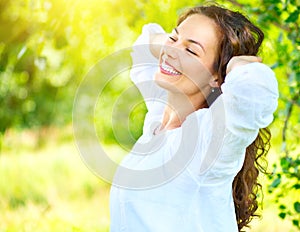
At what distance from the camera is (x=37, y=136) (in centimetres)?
711

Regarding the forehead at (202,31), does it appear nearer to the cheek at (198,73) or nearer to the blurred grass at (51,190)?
the cheek at (198,73)

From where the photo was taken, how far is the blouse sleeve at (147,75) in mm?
1953

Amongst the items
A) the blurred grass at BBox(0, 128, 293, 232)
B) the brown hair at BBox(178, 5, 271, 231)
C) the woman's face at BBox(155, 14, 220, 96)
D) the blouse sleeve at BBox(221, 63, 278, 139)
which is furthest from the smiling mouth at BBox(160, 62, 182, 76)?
the blurred grass at BBox(0, 128, 293, 232)

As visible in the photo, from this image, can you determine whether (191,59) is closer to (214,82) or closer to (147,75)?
(214,82)

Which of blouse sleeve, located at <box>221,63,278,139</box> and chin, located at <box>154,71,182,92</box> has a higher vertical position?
blouse sleeve, located at <box>221,63,278,139</box>

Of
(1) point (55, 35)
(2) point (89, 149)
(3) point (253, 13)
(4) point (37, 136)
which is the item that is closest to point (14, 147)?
(4) point (37, 136)

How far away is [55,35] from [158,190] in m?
1.48

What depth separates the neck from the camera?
1.69 meters

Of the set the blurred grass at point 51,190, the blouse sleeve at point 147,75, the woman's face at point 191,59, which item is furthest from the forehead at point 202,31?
the blurred grass at point 51,190

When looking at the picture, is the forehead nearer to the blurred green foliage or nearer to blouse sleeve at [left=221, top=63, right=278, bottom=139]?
blouse sleeve at [left=221, top=63, right=278, bottom=139]

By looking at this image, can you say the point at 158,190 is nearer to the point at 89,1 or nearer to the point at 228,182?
the point at 228,182

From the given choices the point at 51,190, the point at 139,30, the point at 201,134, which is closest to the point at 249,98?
the point at 201,134

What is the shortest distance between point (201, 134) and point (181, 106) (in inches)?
8.4

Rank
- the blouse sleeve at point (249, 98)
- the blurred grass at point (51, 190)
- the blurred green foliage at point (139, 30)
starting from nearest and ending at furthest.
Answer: the blouse sleeve at point (249, 98), the blurred green foliage at point (139, 30), the blurred grass at point (51, 190)
